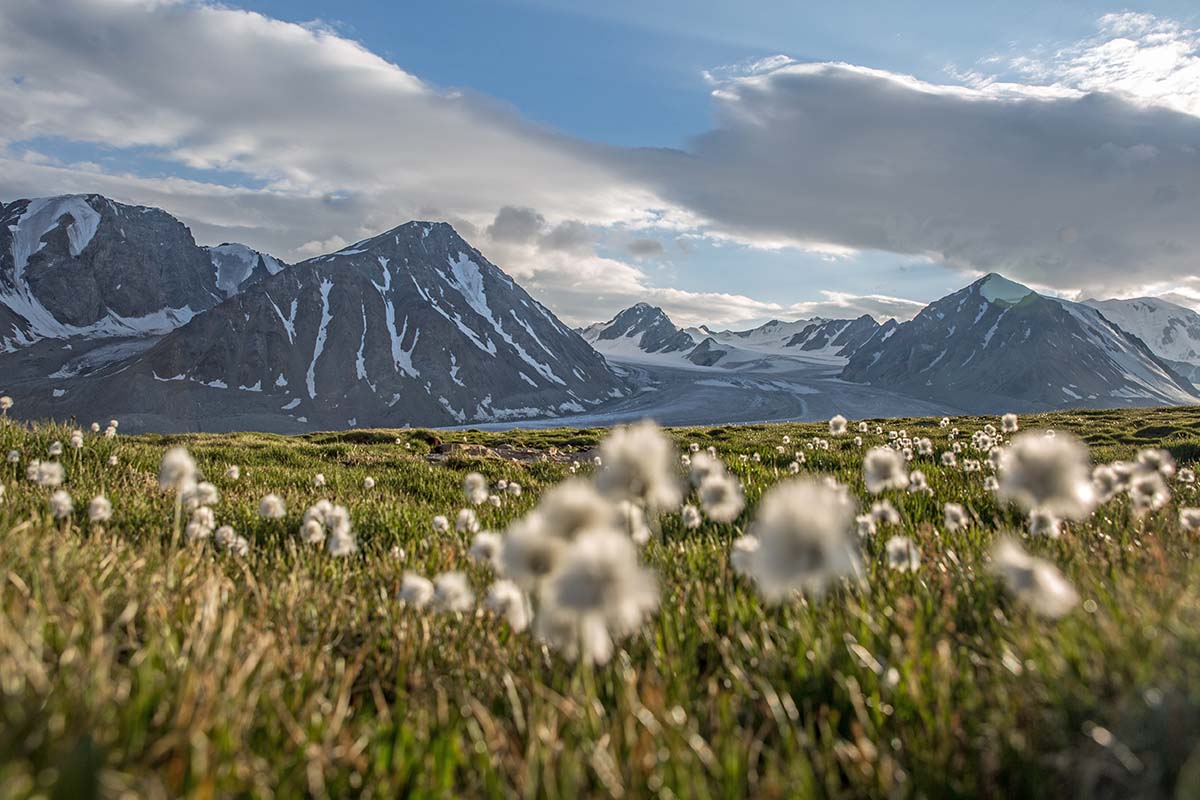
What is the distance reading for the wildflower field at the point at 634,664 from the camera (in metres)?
2.09

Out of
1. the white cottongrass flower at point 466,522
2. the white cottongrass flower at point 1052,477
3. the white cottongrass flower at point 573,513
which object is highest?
the white cottongrass flower at point 1052,477

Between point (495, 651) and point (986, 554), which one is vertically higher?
point (986, 554)

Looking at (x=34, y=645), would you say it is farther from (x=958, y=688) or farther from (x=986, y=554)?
(x=986, y=554)

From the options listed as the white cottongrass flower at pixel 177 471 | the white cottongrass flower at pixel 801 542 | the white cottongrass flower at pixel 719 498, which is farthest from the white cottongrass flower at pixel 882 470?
the white cottongrass flower at pixel 177 471

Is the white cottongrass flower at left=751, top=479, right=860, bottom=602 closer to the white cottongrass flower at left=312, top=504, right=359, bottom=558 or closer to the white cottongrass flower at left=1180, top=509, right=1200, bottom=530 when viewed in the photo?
the white cottongrass flower at left=312, top=504, right=359, bottom=558

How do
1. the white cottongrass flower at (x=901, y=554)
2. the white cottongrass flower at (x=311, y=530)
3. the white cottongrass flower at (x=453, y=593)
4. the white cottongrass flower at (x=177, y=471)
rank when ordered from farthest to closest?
the white cottongrass flower at (x=311, y=530) < the white cottongrass flower at (x=901, y=554) < the white cottongrass flower at (x=177, y=471) < the white cottongrass flower at (x=453, y=593)

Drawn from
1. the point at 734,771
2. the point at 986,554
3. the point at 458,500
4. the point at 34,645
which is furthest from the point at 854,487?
the point at 34,645

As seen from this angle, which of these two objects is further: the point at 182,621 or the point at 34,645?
the point at 182,621

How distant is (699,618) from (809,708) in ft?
2.56

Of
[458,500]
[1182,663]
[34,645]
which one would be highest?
[1182,663]

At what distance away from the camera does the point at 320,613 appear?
4.18m

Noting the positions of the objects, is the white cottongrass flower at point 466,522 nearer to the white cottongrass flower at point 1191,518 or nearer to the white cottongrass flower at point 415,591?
the white cottongrass flower at point 415,591

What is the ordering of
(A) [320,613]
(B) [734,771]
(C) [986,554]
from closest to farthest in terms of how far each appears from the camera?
(B) [734,771], (A) [320,613], (C) [986,554]

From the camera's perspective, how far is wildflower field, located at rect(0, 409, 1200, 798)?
82.4 inches
